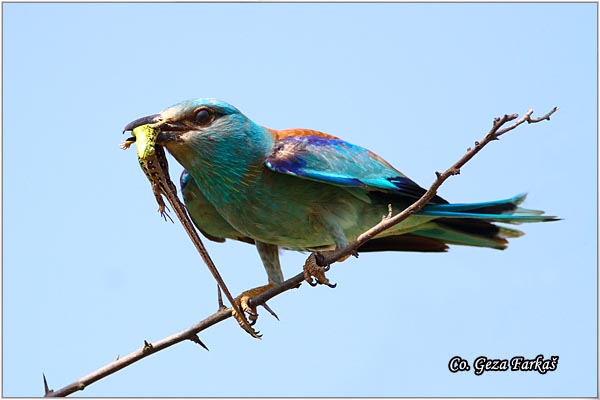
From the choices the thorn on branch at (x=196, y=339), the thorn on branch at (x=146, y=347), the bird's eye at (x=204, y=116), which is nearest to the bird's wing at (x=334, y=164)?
the bird's eye at (x=204, y=116)

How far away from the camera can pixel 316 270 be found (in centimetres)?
500

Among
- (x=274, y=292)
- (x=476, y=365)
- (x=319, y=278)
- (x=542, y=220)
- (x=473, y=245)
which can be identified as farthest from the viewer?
(x=473, y=245)

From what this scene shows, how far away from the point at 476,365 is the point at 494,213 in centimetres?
112

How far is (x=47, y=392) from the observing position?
4180 millimetres

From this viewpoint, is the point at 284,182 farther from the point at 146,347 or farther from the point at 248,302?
the point at 146,347

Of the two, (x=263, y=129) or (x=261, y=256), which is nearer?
(x=263, y=129)

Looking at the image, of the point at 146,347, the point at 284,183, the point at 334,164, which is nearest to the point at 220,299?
the point at 146,347

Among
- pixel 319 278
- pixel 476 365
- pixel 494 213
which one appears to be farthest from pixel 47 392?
pixel 494 213

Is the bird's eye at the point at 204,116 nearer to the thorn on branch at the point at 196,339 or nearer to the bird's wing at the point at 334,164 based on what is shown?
the bird's wing at the point at 334,164

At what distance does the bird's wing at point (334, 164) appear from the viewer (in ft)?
17.8

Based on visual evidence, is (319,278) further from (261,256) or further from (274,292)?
(261,256)

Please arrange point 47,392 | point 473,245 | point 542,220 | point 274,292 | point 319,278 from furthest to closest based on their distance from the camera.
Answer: point 473,245 → point 542,220 → point 319,278 → point 274,292 → point 47,392

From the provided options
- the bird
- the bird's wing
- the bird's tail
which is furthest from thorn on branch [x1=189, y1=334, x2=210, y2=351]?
the bird's tail

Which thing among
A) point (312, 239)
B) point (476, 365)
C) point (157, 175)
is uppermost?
point (157, 175)
